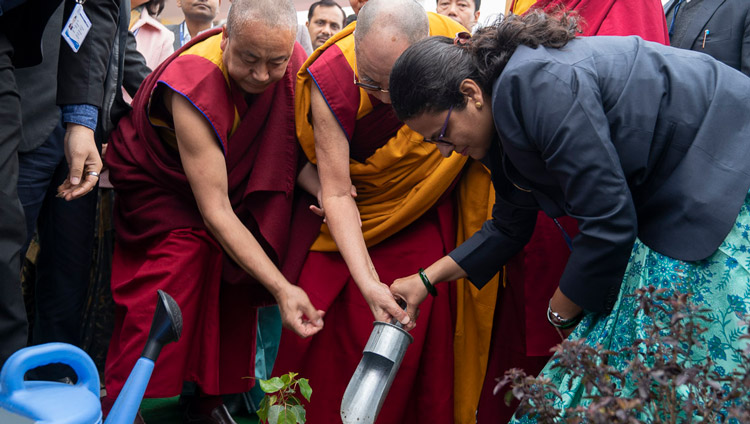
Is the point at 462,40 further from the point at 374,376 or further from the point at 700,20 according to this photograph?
the point at 700,20

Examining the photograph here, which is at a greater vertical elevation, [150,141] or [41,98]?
[41,98]

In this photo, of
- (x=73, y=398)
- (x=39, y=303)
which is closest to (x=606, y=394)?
(x=73, y=398)

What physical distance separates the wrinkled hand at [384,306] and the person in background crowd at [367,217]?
177mm

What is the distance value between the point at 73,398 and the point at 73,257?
1850 mm

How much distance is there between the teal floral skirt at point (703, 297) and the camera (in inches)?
57.8

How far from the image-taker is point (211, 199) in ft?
7.85

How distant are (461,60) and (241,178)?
46.9 inches

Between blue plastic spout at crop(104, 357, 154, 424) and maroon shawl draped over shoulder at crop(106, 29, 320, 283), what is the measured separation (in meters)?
1.22

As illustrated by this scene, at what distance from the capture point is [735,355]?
1446 mm

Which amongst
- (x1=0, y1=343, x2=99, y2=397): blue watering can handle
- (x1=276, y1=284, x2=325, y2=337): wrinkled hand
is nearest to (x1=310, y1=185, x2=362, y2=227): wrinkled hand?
(x1=276, y1=284, x2=325, y2=337): wrinkled hand

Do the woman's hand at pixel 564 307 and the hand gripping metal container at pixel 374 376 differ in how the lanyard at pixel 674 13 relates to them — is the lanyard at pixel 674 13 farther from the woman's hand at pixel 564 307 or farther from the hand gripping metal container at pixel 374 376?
the hand gripping metal container at pixel 374 376

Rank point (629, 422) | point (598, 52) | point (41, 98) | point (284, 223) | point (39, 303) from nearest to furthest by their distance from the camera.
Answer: point (629, 422) → point (598, 52) → point (41, 98) → point (284, 223) → point (39, 303)

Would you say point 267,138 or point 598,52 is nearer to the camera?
point 598,52

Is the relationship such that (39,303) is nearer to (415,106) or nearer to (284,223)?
(284,223)
